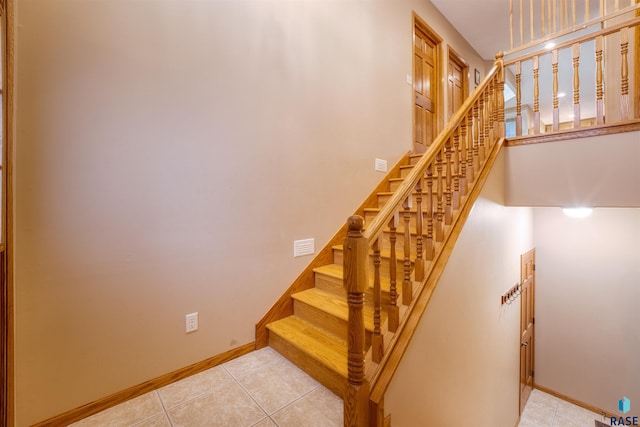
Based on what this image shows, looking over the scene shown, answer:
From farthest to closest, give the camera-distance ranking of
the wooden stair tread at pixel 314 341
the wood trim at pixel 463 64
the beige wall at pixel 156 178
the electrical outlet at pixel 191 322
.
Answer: the wood trim at pixel 463 64, the electrical outlet at pixel 191 322, the wooden stair tread at pixel 314 341, the beige wall at pixel 156 178

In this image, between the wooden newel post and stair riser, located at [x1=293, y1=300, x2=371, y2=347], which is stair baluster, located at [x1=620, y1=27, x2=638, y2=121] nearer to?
Answer: the wooden newel post

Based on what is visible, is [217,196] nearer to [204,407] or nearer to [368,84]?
[204,407]

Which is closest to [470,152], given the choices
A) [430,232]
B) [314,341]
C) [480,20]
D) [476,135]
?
[476,135]

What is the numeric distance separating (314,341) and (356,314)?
733 millimetres

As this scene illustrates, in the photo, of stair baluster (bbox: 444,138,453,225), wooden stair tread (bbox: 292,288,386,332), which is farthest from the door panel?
wooden stair tread (bbox: 292,288,386,332)

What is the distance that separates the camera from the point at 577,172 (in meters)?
2.17

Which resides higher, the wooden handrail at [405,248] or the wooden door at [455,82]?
the wooden door at [455,82]

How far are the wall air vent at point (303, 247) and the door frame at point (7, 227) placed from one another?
5.08 feet

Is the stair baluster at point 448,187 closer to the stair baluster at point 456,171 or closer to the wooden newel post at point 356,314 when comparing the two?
the stair baluster at point 456,171

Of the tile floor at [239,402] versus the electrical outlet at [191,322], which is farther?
the electrical outlet at [191,322]

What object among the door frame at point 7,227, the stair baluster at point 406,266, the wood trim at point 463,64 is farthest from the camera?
the wood trim at point 463,64

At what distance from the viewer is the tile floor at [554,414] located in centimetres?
365

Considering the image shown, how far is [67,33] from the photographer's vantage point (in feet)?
4.42

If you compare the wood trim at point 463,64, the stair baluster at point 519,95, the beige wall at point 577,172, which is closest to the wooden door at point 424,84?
the wood trim at point 463,64
